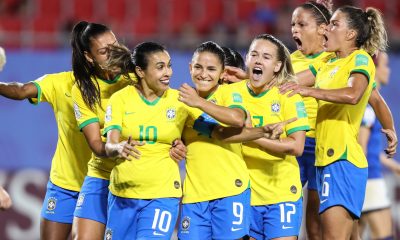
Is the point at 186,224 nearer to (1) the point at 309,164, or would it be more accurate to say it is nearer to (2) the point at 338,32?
(1) the point at 309,164

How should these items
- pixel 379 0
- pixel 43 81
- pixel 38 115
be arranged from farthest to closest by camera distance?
pixel 379 0 → pixel 38 115 → pixel 43 81

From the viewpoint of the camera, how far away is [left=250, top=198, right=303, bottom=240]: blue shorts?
636 centimetres

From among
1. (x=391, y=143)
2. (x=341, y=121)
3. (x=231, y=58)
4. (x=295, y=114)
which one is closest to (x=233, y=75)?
(x=231, y=58)

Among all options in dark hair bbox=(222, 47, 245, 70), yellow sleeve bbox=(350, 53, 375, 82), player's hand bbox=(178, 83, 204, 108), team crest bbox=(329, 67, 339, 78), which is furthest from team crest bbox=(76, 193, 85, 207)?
yellow sleeve bbox=(350, 53, 375, 82)

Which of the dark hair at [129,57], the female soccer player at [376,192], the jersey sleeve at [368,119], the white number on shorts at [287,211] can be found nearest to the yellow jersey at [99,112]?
the dark hair at [129,57]

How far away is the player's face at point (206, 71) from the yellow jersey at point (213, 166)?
91mm

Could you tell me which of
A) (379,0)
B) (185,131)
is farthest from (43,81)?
(379,0)

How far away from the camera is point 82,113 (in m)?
6.50

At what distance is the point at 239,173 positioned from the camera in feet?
20.6

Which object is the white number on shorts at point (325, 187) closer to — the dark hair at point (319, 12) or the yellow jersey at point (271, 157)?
the yellow jersey at point (271, 157)

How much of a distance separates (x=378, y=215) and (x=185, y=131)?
366 cm

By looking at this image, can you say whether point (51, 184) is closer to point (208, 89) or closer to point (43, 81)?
point (43, 81)

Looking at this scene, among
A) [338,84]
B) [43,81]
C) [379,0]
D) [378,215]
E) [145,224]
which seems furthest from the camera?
[379,0]

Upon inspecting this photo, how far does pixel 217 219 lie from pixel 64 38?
19.6ft
